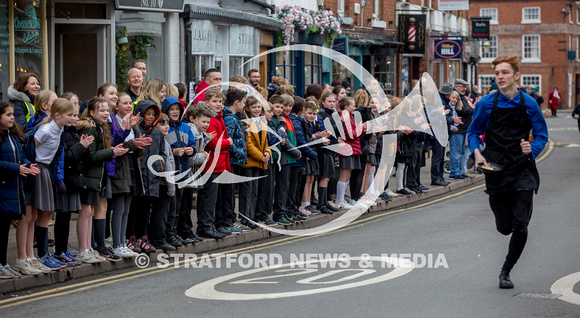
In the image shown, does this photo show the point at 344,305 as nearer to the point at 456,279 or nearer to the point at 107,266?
the point at 456,279

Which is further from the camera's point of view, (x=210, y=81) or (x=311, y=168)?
(x=311, y=168)

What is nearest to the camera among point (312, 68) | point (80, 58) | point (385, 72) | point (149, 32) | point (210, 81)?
point (210, 81)

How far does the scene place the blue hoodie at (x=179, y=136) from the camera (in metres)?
10.4

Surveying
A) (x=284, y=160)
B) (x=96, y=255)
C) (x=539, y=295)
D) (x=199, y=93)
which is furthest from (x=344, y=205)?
(x=539, y=295)

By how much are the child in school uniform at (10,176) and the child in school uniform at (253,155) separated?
371cm

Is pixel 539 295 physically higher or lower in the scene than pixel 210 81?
lower

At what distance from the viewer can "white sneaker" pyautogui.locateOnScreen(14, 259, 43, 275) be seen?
8727mm

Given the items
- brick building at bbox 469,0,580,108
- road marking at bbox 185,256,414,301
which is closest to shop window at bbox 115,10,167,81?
road marking at bbox 185,256,414,301

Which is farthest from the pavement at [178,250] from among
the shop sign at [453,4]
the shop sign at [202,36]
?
the shop sign at [453,4]

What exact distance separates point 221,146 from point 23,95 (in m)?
2.52

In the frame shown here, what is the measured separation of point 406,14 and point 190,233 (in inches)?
901

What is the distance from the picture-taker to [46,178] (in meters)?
8.91

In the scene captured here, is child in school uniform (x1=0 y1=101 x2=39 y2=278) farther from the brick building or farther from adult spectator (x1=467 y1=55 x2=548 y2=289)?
the brick building

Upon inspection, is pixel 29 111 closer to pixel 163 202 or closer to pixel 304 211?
pixel 163 202
